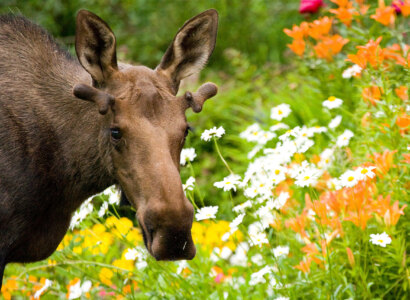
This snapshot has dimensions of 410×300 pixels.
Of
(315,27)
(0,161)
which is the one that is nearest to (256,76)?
(315,27)

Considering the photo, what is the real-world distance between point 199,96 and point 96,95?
1.64ft

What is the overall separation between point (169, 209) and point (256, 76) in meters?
5.54

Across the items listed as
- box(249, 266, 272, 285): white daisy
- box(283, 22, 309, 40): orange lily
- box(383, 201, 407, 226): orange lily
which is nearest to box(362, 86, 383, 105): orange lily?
box(283, 22, 309, 40): orange lily

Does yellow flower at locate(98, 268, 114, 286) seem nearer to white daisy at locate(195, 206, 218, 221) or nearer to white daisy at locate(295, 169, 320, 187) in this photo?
white daisy at locate(195, 206, 218, 221)

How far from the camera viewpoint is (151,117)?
110 inches

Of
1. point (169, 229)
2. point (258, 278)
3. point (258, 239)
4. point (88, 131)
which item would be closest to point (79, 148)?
point (88, 131)

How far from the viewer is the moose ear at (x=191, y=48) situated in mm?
3104

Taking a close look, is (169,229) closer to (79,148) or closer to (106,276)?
(79,148)

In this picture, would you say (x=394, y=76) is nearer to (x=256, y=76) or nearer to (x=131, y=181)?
(x=131, y=181)

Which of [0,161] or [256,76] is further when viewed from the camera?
[256,76]

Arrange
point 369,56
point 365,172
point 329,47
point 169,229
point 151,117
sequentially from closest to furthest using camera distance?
point 169,229, point 151,117, point 365,172, point 369,56, point 329,47

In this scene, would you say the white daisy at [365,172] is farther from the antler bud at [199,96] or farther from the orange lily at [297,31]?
the orange lily at [297,31]

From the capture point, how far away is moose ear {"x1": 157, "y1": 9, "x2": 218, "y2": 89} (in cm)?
310

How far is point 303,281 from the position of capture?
11.2ft
